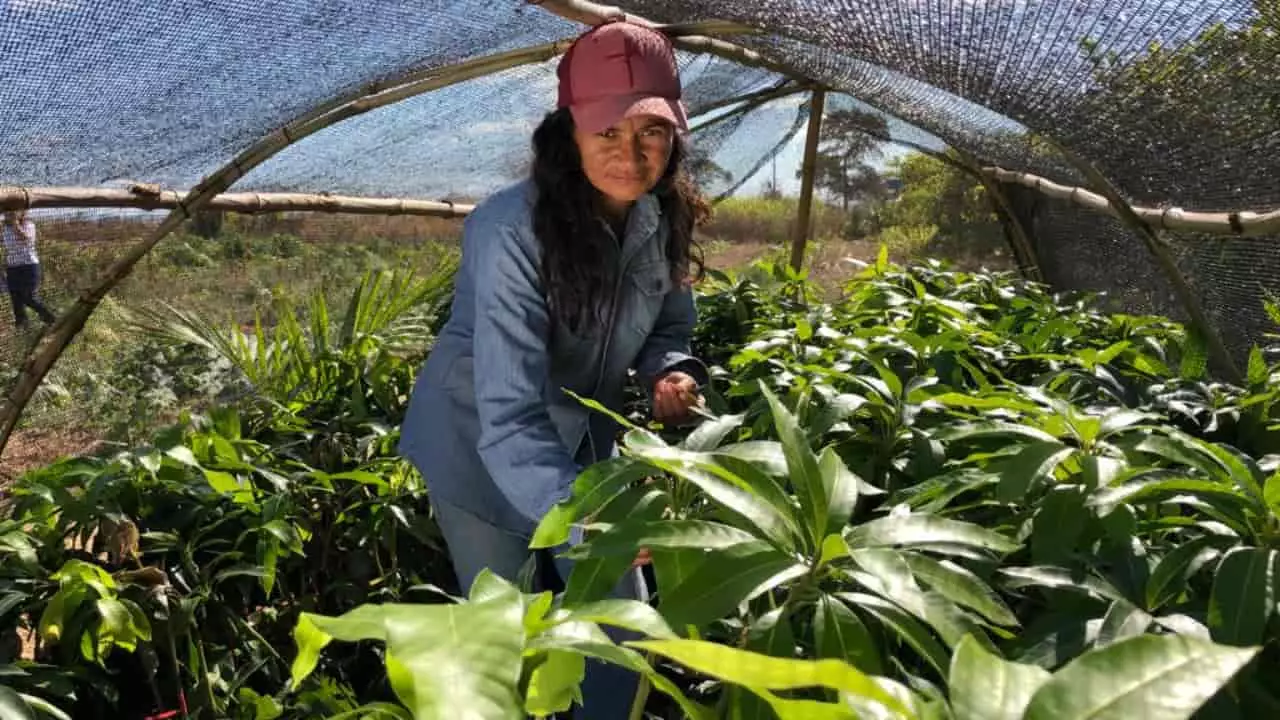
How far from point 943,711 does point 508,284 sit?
3.49ft

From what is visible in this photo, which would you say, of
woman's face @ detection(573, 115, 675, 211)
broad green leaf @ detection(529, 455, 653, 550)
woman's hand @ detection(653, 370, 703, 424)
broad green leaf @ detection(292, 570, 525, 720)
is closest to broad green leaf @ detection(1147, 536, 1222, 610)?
broad green leaf @ detection(529, 455, 653, 550)

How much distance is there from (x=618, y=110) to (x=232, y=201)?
232 centimetres

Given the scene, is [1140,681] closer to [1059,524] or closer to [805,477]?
[805,477]

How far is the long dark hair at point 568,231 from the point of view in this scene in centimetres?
150

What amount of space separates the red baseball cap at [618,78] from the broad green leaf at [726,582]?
0.95 m

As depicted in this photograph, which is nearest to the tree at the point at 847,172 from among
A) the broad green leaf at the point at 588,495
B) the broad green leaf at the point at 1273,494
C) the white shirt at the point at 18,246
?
the white shirt at the point at 18,246

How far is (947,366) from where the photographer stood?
1.67 m

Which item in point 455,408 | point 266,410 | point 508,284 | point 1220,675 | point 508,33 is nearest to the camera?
point 1220,675

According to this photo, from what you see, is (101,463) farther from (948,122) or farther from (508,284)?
(948,122)

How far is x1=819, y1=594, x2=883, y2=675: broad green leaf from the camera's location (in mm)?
687

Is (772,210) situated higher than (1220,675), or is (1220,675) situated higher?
(772,210)

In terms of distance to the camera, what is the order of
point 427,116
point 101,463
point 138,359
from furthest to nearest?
point 138,359 < point 427,116 < point 101,463

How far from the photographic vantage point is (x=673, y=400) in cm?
162

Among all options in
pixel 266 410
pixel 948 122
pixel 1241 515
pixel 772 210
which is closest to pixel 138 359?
pixel 266 410
